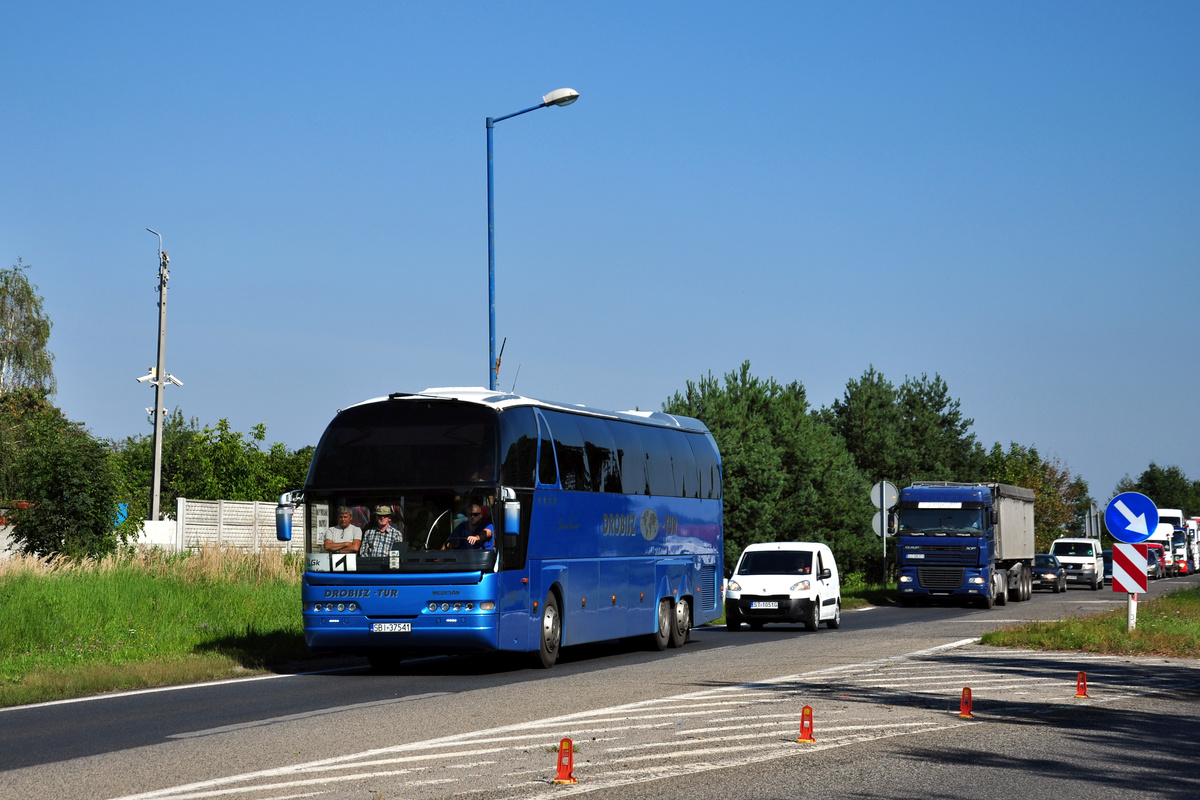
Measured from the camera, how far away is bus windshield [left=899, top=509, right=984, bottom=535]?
1491 inches

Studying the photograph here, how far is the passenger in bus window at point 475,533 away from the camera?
17984 mm

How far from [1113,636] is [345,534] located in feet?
35.5

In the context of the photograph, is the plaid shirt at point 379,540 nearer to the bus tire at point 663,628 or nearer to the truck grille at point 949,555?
the bus tire at point 663,628

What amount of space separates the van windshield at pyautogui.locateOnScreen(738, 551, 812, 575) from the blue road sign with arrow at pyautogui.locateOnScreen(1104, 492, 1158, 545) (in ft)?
29.1

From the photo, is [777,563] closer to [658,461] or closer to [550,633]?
[658,461]

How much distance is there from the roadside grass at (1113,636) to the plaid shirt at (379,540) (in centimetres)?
898

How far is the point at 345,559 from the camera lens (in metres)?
18.2

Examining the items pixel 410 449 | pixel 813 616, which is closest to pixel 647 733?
pixel 410 449

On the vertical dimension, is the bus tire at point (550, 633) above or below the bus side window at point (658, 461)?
below

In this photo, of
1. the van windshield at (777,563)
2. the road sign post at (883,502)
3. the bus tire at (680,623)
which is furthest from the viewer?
the road sign post at (883,502)

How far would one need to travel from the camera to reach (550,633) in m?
19.6

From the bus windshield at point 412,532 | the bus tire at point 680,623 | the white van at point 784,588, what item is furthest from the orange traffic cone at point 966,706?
the white van at point 784,588

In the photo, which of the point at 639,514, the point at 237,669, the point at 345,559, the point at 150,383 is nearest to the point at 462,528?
the point at 345,559

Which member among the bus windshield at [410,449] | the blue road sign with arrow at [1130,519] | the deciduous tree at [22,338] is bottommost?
the blue road sign with arrow at [1130,519]
